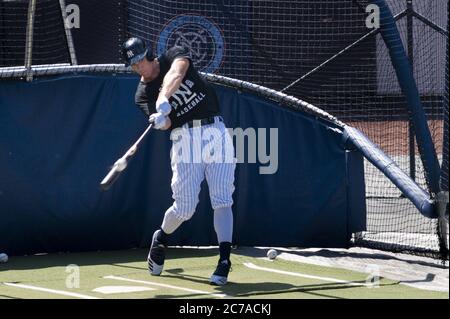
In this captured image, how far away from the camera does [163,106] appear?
6.98 metres

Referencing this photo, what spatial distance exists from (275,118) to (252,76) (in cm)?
130

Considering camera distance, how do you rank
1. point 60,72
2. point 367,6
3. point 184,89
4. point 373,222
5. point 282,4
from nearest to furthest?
point 184,89 < point 60,72 < point 367,6 < point 373,222 < point 282,4

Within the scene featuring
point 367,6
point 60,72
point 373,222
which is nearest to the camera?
point 60,72

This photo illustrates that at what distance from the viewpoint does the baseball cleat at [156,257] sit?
7703mm

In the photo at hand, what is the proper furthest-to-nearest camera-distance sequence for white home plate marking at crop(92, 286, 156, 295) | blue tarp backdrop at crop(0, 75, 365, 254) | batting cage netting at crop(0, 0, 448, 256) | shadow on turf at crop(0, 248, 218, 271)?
batting cage netting at crop(0, 0, 448, 256) → blue tarp backdrop at crop(0, 75, 365, 254) → shadow on turf at crop(0, 248, 218, 271) → white home plate marking at crop(92, 286, 156, 295)

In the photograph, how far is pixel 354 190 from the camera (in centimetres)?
906

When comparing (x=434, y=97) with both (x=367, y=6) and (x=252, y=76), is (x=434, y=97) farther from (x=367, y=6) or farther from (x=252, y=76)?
(x=252, y=76)

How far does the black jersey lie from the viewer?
7.48 meters

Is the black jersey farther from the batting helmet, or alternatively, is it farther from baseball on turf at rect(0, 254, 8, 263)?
baseball on turf at rect(0, 254, 8, 263)

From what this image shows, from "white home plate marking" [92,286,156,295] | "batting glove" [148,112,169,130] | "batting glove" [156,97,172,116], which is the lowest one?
"white home plate marking" [92,286,156,295]

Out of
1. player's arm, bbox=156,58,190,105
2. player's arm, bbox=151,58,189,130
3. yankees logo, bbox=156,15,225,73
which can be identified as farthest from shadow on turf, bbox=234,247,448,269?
player's arm, bbox=156,58,190,105

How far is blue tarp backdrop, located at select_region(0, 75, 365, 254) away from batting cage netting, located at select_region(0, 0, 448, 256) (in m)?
0.39

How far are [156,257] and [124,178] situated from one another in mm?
1502

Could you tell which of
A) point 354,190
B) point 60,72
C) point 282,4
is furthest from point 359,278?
point 282,4
